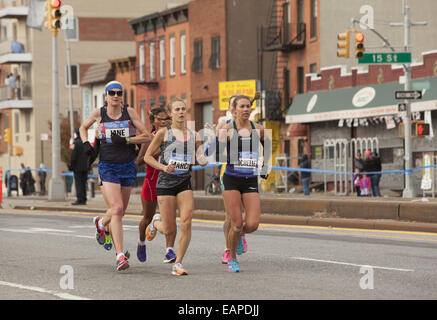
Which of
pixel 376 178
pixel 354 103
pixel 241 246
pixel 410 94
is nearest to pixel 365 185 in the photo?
pixel 376 178

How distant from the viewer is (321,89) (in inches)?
1825

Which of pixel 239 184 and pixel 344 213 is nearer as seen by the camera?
pixel 239 184

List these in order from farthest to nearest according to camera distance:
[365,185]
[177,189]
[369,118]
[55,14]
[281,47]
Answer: [281,47]
[369,118]
[365,185]
[55,14]
[177,189]

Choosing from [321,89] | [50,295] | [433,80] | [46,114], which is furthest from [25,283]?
[46,114]

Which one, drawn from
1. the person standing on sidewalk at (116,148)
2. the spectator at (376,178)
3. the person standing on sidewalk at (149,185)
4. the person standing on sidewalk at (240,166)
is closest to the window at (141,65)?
the spectator at (376,178)

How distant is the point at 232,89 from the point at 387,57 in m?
20.4

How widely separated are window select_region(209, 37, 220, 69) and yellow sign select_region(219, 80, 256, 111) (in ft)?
10.3

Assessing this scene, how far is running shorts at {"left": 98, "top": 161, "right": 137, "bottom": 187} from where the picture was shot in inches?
497

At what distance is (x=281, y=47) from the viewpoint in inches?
1907

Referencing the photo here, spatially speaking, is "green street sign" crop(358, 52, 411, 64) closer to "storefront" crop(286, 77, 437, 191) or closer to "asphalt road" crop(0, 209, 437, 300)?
"storefront" crop(286, 77, 437, 191)

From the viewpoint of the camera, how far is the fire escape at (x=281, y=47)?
4844 centimetres

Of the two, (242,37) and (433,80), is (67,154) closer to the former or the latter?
(242,37)

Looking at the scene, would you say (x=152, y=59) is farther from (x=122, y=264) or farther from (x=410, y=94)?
(x=122, y=264)

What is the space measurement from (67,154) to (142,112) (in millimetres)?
6503
